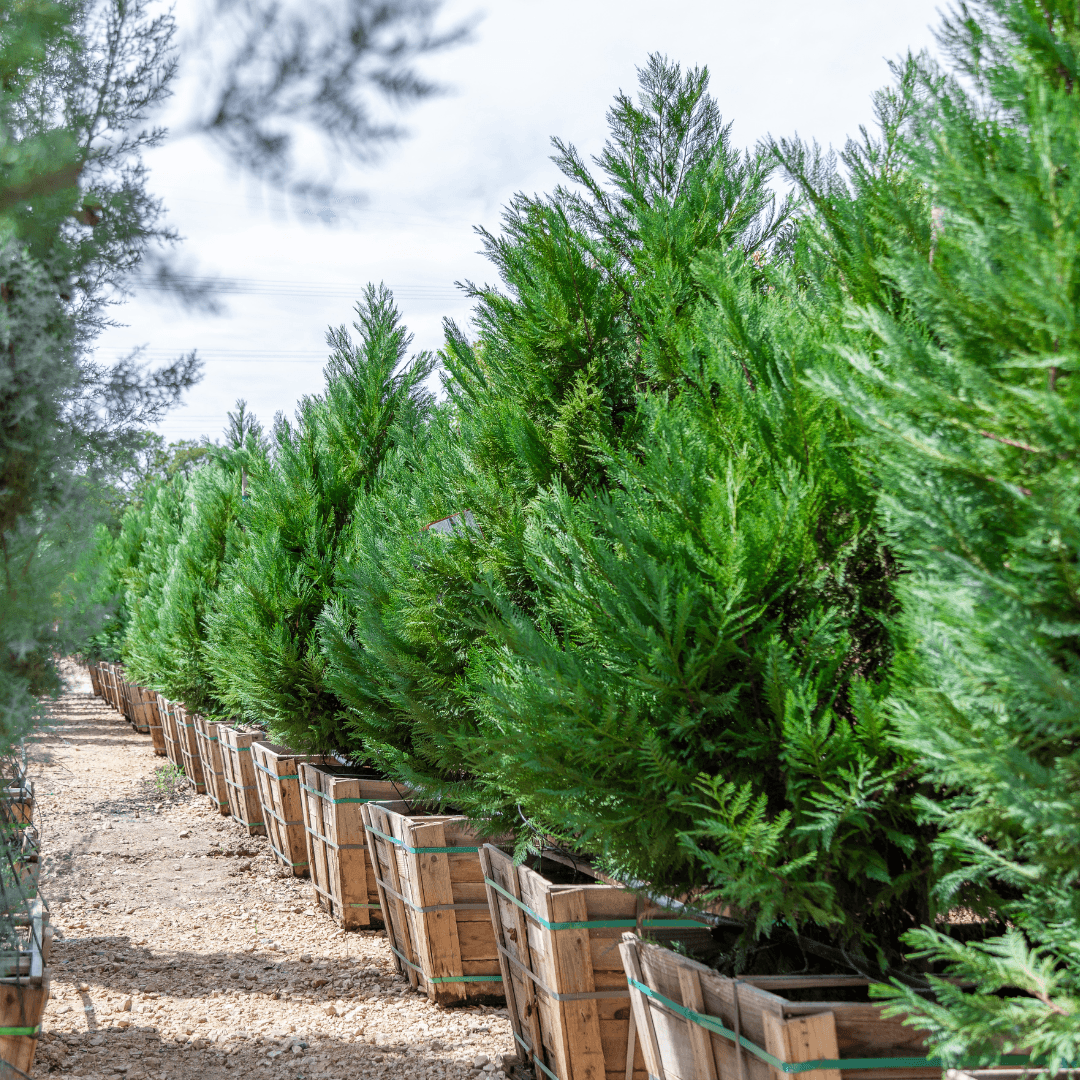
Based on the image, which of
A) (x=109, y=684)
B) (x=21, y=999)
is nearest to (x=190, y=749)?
(x=21, y=999)

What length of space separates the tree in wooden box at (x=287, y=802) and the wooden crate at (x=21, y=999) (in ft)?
12.0

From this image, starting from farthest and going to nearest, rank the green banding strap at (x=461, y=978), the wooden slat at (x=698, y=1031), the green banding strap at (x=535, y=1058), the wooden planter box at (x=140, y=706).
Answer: the wooden planter box at (x=140, y=706) → the green banding strap at (x=461, y=978) → the green banding strap at (x=535, y=1058) → the wooden slat at (x=698, y=1031)

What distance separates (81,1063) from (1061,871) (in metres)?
3.97

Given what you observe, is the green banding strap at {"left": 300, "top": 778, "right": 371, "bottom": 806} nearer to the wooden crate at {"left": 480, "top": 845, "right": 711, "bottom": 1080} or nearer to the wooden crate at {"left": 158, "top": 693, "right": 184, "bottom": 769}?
the wooden crate at {"left": 480, "top": 845, "right": 711, "bottom": 1080}

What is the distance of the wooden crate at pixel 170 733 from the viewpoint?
39.5 ft

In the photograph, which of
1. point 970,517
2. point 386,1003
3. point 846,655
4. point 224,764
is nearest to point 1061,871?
point 970,517

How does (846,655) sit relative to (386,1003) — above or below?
above

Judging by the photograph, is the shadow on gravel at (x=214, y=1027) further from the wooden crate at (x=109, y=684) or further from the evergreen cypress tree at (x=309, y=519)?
the wooden crate at (x=109, y=684)

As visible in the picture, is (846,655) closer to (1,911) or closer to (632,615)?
(632,615)

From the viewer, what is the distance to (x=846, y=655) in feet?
→ 7.82

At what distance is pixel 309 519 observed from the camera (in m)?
7.04

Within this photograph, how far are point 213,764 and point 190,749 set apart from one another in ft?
5.50

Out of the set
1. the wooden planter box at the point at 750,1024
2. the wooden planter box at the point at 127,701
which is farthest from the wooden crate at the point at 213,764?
the wooden planter box at the point at 750,1024

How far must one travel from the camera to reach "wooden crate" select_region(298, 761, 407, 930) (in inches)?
219
